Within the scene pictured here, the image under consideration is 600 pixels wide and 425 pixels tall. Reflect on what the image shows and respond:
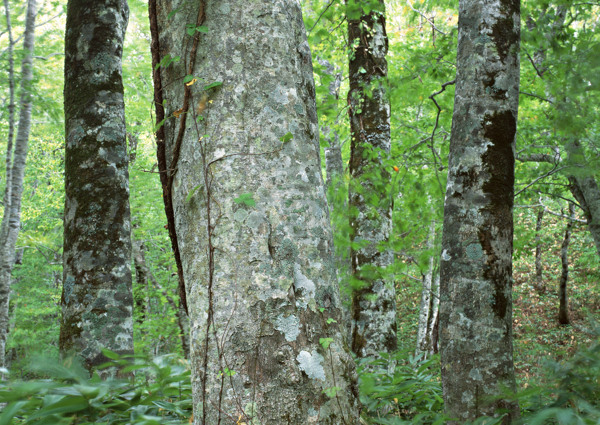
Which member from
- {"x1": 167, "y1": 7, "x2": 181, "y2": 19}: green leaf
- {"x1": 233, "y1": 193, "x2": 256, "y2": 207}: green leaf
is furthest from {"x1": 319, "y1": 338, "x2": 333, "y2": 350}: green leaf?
{"x1": 167, "y1": 7, "x2": 181, "y2": 19}: green leaf

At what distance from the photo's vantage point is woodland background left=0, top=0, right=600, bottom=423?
3052 mm

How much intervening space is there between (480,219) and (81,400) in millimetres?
1997

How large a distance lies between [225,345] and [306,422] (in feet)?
1.23

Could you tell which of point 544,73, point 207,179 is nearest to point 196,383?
point 207,179

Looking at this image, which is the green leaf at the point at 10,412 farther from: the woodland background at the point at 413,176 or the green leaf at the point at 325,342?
the green leaf at the point at 325,342

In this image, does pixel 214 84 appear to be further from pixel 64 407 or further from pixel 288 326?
pixel 64 407

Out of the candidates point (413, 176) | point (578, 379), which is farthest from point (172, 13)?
point (413, 176)

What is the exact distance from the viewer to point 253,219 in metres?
1.57

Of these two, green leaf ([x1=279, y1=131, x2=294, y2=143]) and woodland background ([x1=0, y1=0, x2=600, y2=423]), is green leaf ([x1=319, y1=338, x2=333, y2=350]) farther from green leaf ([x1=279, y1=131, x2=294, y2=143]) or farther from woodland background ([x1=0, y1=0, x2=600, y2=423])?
green leaf ([x1=279, y1=131, x2=294, y2=143])

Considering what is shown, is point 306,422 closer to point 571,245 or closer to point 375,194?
point 375,194

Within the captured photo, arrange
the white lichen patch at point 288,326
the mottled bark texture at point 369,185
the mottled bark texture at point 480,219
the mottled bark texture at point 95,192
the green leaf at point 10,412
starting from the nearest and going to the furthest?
the green leaf at point 10,412 → the white lichen patch at point 288,326 → the mottled bark texture at point 480,219 → the mottled bark texture at point 95,192 → the mottled bark texture at point 369,185

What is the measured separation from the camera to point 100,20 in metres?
3.77

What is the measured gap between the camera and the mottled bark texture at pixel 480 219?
2.12 m

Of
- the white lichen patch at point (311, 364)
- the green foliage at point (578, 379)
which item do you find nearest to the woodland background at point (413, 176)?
the green foliage at point (578, 379)
